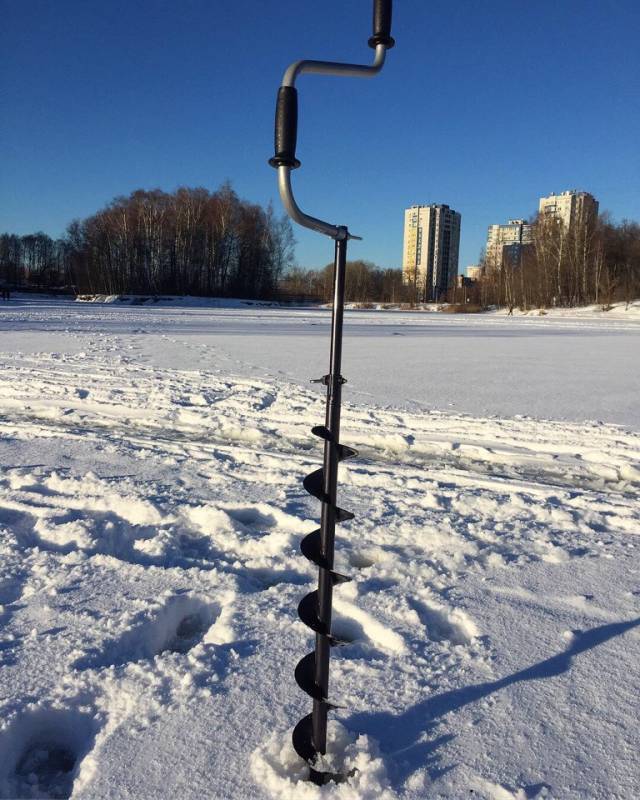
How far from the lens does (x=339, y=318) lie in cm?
134

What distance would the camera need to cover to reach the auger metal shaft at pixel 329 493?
134cm

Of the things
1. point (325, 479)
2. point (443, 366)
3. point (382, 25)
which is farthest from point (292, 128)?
point (443, 366)

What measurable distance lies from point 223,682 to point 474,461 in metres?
2.93

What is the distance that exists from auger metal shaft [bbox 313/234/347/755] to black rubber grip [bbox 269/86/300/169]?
22 cm

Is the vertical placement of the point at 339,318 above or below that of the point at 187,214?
below

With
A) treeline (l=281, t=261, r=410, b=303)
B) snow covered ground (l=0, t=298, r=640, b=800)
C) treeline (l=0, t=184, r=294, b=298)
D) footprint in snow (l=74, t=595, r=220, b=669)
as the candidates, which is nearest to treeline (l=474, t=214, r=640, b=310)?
treeline (l=0, t=184, r=294, b=298)

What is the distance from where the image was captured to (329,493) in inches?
55.1

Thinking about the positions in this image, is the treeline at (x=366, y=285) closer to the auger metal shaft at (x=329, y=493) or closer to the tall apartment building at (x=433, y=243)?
the tall apartment building at (x=433, y=243)

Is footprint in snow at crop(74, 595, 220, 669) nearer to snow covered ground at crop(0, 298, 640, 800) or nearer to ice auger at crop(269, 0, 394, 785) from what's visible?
snow covered ground at crop(0, 298, 640, 800)

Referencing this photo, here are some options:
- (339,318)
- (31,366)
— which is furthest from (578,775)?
(31,366)

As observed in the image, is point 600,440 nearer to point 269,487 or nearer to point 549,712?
point 269,487

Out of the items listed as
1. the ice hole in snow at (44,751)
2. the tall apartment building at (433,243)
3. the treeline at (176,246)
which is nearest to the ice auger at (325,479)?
the ice hole in snow at (44,751)

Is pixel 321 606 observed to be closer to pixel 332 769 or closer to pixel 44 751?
pixel 332 769

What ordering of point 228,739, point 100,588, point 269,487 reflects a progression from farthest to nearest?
point 269,487 < point 100,588 < point 228,739
